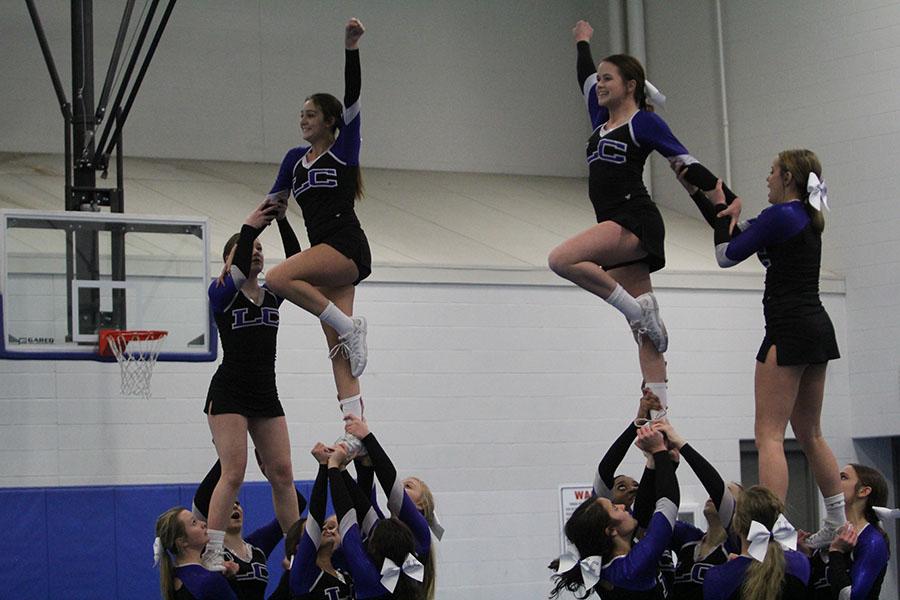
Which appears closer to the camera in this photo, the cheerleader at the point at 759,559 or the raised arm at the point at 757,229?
the cheerleader at the point at 759,559

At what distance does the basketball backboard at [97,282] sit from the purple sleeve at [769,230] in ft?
13.6

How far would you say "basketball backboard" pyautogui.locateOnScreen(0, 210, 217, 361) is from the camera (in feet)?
30.3

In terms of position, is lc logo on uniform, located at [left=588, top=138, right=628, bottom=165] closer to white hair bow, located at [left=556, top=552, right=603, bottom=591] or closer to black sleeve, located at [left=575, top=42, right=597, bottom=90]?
black sleeve, located at [left=575, top=42, right=597, bottom=90]

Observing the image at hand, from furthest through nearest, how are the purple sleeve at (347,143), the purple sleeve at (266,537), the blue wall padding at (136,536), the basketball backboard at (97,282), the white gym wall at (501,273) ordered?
the white gym wall at (501,273) < the blue wall padding at (136,536) < the basketball backboard at (97,282) < the purple sleeve at (266,537) < the purple sleeve at (347,143)

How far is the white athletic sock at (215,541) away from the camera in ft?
23.5

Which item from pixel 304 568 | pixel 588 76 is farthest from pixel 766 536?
pixel 588 76

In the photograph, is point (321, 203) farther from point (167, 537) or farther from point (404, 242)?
point (404, 242)

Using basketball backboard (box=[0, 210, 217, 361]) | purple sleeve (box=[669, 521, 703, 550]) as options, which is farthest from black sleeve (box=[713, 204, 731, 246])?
basketball backboard (box=[0, 210, 217, 361])

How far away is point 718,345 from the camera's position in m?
12.9

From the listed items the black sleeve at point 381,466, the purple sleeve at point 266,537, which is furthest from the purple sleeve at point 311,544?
the purple sleeve at point 266,537

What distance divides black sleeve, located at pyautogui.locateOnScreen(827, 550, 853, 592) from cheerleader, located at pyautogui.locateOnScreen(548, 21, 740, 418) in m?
1.16

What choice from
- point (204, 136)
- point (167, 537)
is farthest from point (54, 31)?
point (167, 537)

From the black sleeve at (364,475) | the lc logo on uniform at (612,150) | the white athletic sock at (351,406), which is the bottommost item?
the black sleeve at (364,475)

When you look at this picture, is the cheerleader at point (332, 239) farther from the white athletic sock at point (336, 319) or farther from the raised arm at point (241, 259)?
the raised arm at point (241, 259)
